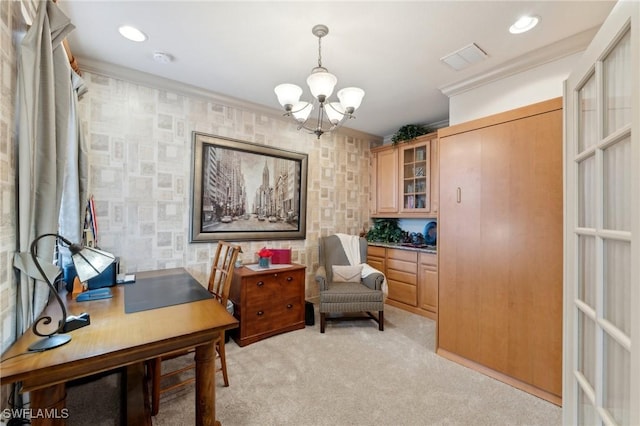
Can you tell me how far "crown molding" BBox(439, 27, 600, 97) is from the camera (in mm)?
2057

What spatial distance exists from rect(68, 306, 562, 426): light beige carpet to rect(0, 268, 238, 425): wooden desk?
0.58m

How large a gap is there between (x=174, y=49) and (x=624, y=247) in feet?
9.55

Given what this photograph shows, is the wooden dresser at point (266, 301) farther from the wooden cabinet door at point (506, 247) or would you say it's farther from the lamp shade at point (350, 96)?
the lamp shade at point (350, 96)

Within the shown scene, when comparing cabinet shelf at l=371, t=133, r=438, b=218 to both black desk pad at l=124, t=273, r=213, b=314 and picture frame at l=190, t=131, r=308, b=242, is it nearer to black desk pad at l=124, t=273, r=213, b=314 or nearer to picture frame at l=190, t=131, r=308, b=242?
picture frame at l=190, t=131, r=308, b=242

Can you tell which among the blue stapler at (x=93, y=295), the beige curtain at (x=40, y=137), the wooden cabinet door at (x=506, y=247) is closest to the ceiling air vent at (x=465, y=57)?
the wooden cabinet door at (x=506, y=247)

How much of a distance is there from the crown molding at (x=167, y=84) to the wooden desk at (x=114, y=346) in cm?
197

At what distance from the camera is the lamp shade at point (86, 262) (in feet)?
3.82

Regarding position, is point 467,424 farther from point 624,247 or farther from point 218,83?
point 218,83

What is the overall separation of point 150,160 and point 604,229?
10.6 feet

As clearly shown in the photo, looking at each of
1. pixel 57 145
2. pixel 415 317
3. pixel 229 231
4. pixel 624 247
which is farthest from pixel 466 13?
pixel 415 317

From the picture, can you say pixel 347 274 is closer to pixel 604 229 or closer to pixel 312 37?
pixel 312 37

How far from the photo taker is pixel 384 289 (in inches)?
127

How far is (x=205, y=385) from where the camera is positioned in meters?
1.43

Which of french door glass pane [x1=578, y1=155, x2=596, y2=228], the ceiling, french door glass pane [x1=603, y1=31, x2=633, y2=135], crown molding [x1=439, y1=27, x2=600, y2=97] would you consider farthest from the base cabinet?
french door glass pane [x1=603, y1=31, x2=633, y2=135]
